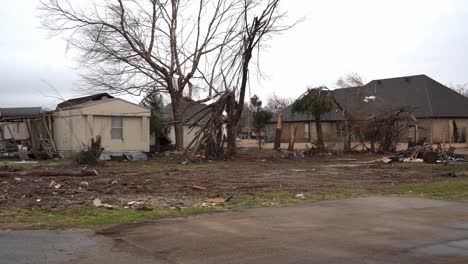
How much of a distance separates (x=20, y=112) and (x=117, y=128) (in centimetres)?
667

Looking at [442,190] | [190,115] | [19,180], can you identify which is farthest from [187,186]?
[190,115]

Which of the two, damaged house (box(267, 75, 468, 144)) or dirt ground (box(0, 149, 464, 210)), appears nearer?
dirt ground (box(0, 149, 464, 210))

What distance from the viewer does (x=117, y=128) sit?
3178cm

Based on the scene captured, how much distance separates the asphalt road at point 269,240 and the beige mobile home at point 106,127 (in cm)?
2153

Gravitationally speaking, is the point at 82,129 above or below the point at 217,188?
above

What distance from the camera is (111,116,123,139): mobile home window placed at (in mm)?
31625

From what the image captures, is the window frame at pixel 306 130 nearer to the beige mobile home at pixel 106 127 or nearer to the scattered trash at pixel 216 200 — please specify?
the beige mobile home at pixel 106 127

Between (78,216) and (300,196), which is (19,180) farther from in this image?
(300,196)

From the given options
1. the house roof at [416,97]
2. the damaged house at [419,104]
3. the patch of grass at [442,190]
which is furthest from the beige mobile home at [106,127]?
the patch of grass at [442,190]

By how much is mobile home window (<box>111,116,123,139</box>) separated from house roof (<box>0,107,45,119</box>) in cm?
471

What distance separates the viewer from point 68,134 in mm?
30703

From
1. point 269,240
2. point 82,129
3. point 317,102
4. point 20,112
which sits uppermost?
point 317,102

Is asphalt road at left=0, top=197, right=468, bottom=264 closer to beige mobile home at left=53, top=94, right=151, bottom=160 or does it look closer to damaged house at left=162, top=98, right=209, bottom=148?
damaged house at left=162, top=98, right=209, bottom=148

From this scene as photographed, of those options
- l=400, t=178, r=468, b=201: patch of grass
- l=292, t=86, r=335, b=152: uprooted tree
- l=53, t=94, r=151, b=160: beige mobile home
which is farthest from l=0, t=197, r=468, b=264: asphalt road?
l=292, t=86, r=335, b=152: uprooted tree
